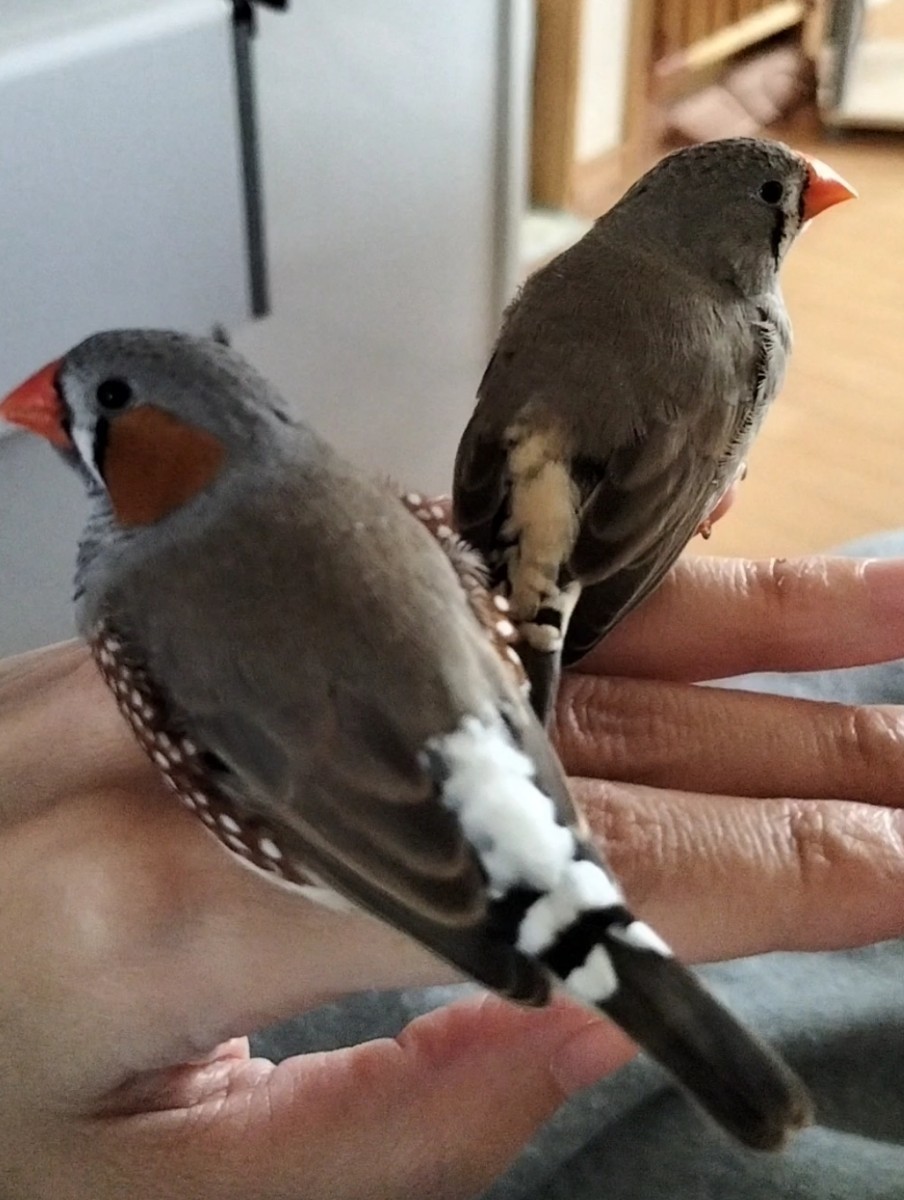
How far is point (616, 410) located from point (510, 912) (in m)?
0.39

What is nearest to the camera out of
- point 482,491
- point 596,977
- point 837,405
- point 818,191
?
point 596,977

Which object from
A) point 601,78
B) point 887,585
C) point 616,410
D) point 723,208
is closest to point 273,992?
point 616,410

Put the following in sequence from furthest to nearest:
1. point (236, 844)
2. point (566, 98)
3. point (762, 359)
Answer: point (566, 98) < point (762, 359) < point (236, 844)

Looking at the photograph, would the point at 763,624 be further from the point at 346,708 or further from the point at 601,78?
the point at 601,78

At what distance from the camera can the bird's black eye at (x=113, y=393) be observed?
723mm

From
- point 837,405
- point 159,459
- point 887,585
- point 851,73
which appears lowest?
point 837,405

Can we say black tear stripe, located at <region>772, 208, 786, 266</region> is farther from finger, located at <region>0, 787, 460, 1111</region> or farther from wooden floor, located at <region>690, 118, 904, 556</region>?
wooden floor, located at <region>690, 118, 904, 556</region>

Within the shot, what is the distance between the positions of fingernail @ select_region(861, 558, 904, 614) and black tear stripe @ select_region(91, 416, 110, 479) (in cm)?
58

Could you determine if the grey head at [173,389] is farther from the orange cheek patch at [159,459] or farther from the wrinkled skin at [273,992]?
the wrinkled skin at [273,992]

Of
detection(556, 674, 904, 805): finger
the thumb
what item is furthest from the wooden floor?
the thumb

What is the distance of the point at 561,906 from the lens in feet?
1.92

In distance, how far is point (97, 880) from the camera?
2.37ft

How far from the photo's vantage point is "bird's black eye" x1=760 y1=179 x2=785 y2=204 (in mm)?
1088

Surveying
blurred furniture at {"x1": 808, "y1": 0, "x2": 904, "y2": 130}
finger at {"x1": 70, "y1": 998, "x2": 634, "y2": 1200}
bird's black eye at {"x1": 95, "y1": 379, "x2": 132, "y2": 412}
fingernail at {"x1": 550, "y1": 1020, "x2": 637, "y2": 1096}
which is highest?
bird's black eye at {"x1": 95, "y1": 379, "x2": 132, "y2": 412}
